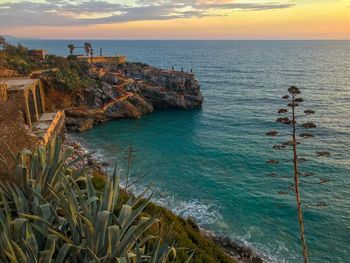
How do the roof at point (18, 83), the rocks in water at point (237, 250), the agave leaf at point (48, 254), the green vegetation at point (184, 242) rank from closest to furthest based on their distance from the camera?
1. the agave leaf at point (48, 254)
2. the green vegetation at point (184, 242)
3. the rocks in water at point (237, 250)
4. the roof at point (18, 83)

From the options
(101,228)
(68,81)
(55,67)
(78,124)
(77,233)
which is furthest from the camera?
(55,67)

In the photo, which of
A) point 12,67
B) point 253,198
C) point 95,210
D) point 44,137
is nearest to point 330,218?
point 253,198

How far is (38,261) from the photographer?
5.09 meters

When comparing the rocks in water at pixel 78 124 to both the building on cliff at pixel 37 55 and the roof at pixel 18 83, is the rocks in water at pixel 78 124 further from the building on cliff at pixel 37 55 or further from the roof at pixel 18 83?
the building on cliff at pixel 37 55

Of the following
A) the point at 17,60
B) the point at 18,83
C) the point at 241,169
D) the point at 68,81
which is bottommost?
the point at 241,169

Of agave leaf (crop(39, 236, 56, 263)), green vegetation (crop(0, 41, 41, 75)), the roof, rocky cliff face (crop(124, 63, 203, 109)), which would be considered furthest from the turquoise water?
agave leaf (crop(39, 236, 56, 263))

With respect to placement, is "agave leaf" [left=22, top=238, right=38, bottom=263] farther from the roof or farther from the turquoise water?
the roof

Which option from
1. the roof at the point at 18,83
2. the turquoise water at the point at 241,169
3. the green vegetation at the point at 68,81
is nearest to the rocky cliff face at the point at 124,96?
the green vegetation at the point at 68,81

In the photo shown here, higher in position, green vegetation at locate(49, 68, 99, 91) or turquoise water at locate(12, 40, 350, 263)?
green vegetation at locate(49, 68, 99, 91)

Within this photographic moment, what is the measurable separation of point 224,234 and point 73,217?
16.7 metres

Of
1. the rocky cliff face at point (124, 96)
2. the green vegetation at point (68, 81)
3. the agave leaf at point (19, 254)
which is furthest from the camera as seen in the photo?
the green vegetation at point (68, 81)

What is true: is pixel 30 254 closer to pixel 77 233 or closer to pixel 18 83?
pixel 77 233

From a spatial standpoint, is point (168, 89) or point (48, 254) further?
point (168, 89)

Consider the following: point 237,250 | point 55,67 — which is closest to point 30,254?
point 237,250
